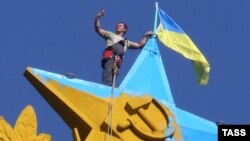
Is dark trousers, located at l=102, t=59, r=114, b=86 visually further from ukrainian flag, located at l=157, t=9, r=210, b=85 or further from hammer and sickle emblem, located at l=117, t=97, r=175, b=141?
ukrainian flag, located at l=157, t=9, r=210, b=85

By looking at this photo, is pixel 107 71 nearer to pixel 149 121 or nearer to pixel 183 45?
pixel 149 121

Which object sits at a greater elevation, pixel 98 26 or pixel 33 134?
pixel 98 26

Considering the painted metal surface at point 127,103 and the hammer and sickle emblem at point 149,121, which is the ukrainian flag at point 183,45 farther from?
the hammer and sickle emblem at point 149,121

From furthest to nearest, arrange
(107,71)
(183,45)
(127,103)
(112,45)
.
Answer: (183,45)
(112,45)
(107,71)
(127,103)

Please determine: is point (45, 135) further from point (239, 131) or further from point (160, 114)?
point (239, 131)

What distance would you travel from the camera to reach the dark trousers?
22.9 meters

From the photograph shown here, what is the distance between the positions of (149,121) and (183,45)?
331 cm

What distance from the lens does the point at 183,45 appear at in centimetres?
2538

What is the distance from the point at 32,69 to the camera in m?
22.0

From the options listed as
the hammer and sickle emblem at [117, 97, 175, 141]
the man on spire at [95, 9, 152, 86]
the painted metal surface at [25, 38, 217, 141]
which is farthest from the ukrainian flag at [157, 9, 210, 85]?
the hammer and sickle emblem at [117, 97, 175, 141]

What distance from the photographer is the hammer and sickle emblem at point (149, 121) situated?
22.2 metres

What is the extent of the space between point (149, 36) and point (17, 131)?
3736 mm

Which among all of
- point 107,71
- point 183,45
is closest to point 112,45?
point 107,71

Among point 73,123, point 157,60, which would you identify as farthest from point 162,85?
point 73,123
